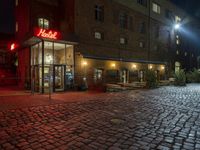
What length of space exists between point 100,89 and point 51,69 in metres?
4.92

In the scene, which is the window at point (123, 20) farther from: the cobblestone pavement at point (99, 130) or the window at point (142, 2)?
the cobblestone pavement at point (99, 130)

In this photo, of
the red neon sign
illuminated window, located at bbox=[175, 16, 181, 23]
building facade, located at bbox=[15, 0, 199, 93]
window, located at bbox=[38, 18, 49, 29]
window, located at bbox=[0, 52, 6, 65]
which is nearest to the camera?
the red neon sign

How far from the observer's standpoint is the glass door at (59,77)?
1684 cm

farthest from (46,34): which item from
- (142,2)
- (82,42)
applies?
(142,2)

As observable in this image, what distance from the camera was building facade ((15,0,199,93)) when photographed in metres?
16.8

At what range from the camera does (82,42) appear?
19.0m

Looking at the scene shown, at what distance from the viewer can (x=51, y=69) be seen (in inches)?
651

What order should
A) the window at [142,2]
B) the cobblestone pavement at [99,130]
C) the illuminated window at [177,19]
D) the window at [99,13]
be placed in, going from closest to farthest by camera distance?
the cobblestone pavement at [99,130] < the window at [99,13] < the window at [142,2] < the illuminated window at [177,19]

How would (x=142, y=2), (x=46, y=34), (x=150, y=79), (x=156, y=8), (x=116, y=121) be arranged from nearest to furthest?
(x=116, y=121), (x=46, y=34), (x=150, y=79), (x=142, y=2), (x=156, y=8)

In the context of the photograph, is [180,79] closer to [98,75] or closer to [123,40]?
[123,40]

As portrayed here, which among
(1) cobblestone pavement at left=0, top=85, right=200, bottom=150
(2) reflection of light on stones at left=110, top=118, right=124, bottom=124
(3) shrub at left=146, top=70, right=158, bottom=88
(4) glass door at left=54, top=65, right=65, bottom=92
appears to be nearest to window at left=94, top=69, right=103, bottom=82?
(4) glass door at left=54, top=65, right=65, bottom=92

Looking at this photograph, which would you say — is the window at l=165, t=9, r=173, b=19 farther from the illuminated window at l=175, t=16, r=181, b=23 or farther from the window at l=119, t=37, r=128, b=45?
the window at l=119, t=37, r=128, b=45

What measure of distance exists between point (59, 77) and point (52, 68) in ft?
4.04

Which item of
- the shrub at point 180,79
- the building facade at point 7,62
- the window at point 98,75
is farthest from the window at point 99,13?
the building facade at point 7,62
